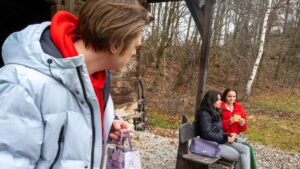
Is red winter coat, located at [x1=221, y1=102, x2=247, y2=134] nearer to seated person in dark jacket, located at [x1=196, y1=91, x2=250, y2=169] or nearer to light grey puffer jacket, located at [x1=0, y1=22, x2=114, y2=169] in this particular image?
seated person in dark jacket, located at [x1=196, y1=91, x2=250, y2=169]

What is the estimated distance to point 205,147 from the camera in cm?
423

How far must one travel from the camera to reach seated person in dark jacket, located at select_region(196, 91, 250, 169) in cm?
417

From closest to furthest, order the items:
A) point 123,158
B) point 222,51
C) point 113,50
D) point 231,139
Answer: point 113,50 < point 123,158 < point 231,139 < point 222,51

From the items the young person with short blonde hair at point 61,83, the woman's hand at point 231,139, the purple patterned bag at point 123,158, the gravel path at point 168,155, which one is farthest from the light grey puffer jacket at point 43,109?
the gravel path at point 168,155

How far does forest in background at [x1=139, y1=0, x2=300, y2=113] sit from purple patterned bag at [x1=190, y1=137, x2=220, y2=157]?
6619 mm

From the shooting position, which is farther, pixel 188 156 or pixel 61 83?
pixel 188 156

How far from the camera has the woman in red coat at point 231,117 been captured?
4488mm

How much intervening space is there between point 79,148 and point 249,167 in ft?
11.7

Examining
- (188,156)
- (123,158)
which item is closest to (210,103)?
(188,156)

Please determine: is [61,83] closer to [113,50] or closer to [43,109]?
[43,109]

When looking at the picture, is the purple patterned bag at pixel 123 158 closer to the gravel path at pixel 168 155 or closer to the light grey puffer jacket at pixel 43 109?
the light grey puffer jacket at pixel 43 109

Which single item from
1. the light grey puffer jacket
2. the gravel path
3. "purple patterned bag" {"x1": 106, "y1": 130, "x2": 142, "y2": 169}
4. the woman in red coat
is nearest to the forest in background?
the gravel path

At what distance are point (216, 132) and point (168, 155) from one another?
1.91 m

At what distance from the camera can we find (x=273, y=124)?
10.5 meters
